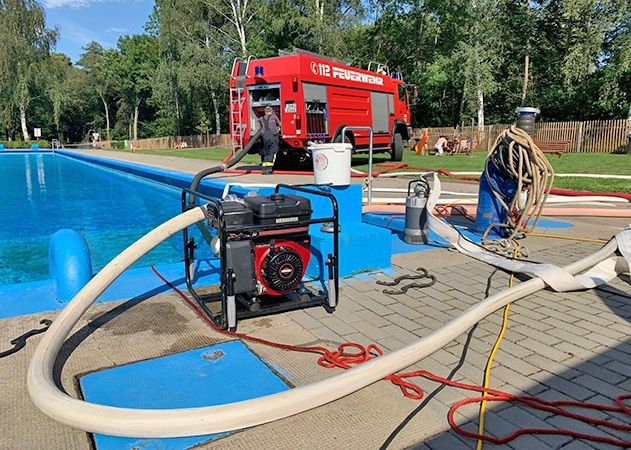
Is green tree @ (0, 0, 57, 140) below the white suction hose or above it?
above

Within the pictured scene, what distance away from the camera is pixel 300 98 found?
1237cm

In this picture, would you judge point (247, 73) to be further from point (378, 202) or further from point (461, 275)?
point (461, 275)

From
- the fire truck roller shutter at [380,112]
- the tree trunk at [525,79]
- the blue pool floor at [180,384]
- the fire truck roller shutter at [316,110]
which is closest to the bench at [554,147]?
the fire truck roller shutter at [380,112]

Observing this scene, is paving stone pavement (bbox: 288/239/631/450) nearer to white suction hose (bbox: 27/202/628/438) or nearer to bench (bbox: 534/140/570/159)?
white suction hose (bbox: 27/202/628/438)

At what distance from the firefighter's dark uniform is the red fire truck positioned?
0.51m

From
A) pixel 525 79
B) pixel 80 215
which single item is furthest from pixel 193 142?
pixel 80 215

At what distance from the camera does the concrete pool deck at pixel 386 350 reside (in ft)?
6.70

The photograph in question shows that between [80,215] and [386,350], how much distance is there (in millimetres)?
9256

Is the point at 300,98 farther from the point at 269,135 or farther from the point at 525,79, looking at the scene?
the point at 525,79

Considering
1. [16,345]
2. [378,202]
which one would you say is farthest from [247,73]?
[16,345]

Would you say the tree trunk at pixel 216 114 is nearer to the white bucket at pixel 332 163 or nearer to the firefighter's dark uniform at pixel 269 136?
the firefighter's dark uniform at pixel 269 136

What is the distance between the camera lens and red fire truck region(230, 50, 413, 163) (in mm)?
12477

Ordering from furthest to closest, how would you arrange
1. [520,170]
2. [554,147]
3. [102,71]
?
[102,71]
[554,147]
[520,170]

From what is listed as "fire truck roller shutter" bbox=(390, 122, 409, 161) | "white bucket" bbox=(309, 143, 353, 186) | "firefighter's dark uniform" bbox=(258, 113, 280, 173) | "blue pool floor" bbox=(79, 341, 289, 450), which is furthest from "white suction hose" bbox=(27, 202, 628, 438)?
"fire truck roller shutter" bbox=(390, 122, 409, 161)
